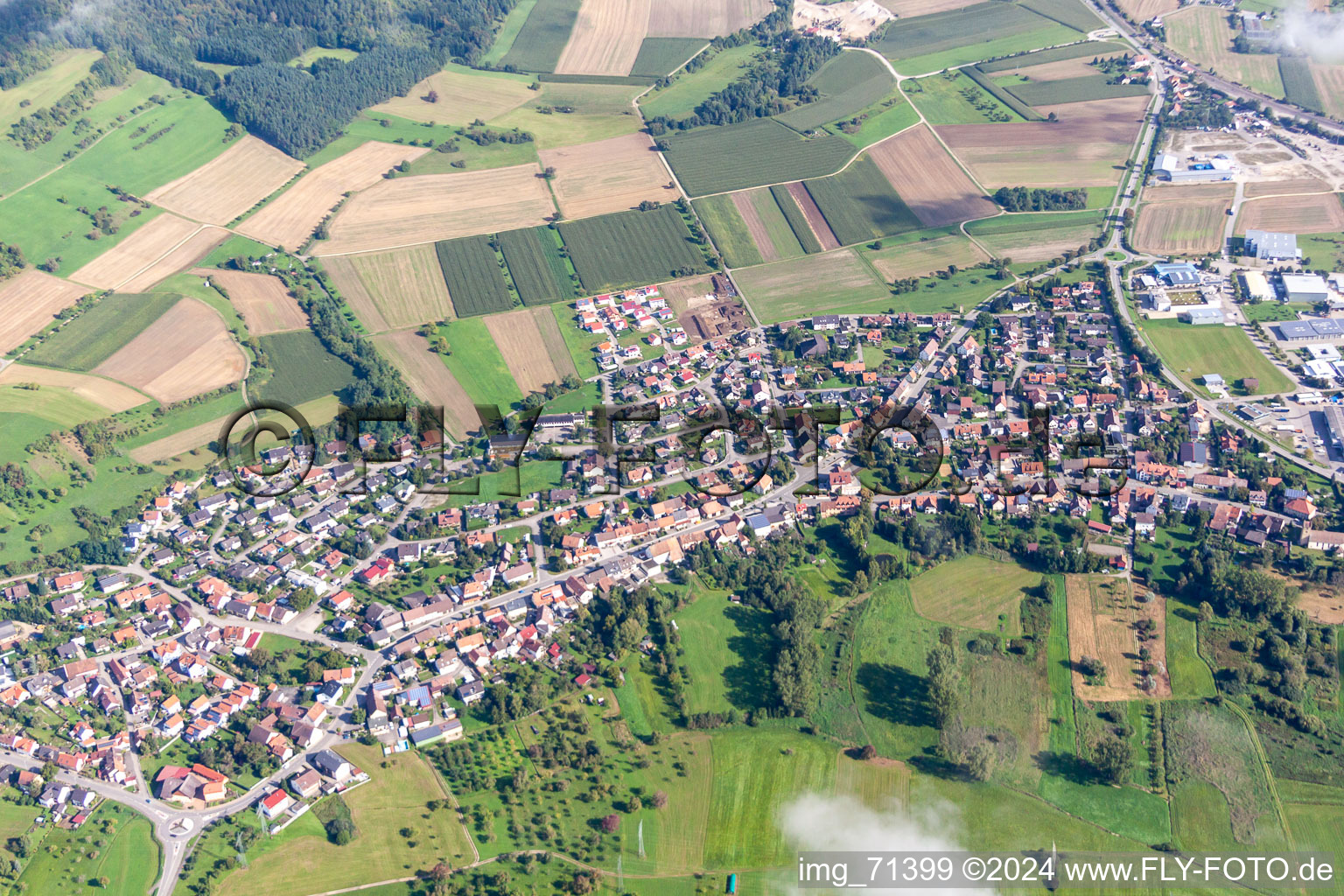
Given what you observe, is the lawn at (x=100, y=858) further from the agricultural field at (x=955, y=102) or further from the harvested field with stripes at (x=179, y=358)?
the agricultural field at (x=955, y=102)

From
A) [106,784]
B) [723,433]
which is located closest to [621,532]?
[723,433]

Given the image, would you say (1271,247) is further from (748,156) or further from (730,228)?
(748,156)

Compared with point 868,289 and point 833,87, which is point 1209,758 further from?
point 833,87

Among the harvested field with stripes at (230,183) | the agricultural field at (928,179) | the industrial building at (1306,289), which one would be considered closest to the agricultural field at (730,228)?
the agricultural field at (928,179)

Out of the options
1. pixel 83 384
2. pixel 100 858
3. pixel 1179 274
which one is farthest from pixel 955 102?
pixel 100 858

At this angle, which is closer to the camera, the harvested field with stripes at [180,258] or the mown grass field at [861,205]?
the harvested field with stripes at [180,258]
